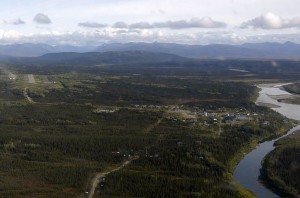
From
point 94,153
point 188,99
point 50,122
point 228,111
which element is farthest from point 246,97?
point 94,153

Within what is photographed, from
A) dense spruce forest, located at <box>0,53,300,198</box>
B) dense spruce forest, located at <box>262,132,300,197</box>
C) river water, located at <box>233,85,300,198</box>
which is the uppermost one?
dense spruce forest, located at <box>0,53,300,198</box>

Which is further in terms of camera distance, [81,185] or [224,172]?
[224,172]

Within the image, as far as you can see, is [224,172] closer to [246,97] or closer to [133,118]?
[133,118]

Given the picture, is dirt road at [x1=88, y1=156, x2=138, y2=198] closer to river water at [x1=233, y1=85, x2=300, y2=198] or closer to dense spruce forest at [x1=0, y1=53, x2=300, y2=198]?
dense spruce forest at [x1=0, y1=53, x2=300, y2=198]

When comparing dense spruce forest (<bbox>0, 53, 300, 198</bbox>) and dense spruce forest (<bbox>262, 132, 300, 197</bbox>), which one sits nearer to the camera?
dense spruce forest (<bbox>0, 53, 300, 198</bbox>)

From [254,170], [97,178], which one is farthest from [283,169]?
[97,178]

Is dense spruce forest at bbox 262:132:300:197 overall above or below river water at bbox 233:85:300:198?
above

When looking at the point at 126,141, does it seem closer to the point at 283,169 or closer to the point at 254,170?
the point at 254,170

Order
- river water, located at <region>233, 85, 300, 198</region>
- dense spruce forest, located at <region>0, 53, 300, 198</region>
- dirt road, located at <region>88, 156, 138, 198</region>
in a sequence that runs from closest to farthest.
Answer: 1. dirt road, located at <region>88, 156, 138, 198</region>
2. dense spruce forest, located at <region>0, 53, 300, 198</region>
3. river water, located at <region>233, 85, 300, 198</region>

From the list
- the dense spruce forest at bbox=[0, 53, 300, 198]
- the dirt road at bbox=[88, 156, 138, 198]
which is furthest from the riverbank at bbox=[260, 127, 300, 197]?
the dirt road at bbox=[88, 156, 138, 198]
